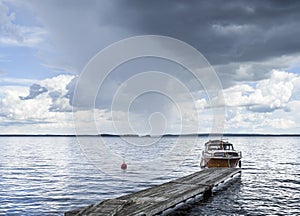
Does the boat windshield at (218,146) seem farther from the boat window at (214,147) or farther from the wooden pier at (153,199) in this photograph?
the wooden pier at (153,199)

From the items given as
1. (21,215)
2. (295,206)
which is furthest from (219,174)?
(21,215)

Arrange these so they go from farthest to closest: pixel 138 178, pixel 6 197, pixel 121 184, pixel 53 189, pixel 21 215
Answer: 1. pixel 138 178
2. pixel 121 184
3. pixel 53 189
4. pixel 6 197
5. pixel 21 215

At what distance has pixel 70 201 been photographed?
31.2 m

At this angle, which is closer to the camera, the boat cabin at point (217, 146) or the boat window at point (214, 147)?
the boat cabin at point (217, 146)

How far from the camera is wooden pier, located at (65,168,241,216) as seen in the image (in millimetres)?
19406

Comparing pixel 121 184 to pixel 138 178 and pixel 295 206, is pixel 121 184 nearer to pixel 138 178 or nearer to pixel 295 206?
pixel 138 178

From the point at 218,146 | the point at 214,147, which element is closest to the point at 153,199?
the point at 218,146

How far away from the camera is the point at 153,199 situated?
23578mm

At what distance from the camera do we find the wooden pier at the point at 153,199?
764 inches

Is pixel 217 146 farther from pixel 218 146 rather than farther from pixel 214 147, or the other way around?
pixel 214 147

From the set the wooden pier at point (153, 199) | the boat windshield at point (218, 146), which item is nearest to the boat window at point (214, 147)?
the boat windshield at point (218, 146)

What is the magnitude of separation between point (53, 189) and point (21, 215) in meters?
11.8

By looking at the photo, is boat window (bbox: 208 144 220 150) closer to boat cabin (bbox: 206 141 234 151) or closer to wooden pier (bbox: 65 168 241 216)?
boat cabin (bbox: 206 141 234 151)

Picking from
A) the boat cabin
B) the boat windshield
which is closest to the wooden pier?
the boat windshield
